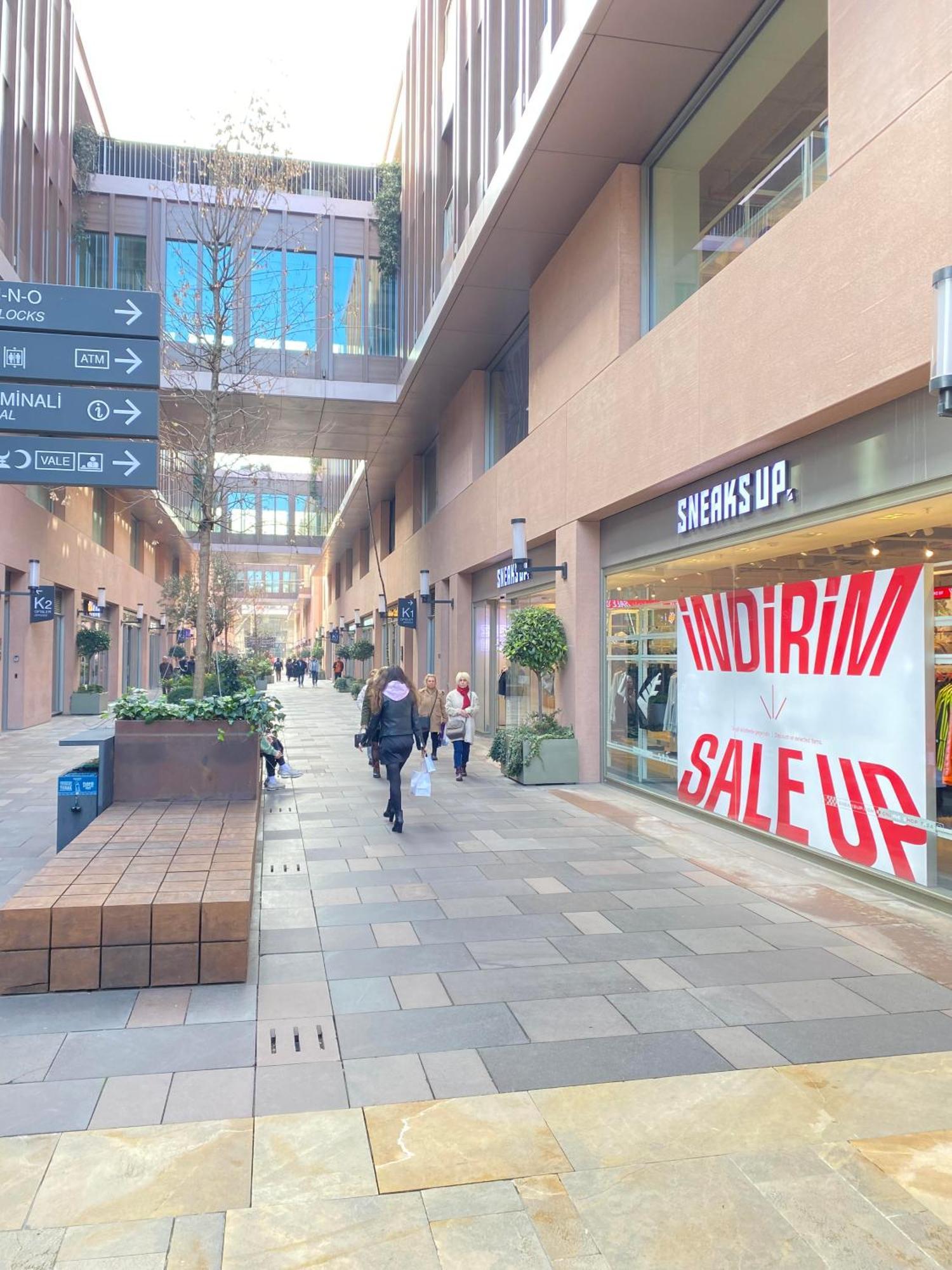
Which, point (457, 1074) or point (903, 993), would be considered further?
point (903, 993)

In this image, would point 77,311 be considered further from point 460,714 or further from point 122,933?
point 460,714

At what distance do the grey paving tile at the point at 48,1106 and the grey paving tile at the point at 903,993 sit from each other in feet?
11.9

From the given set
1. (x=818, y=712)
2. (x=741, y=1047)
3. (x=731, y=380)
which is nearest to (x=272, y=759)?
(x=818, y=712)

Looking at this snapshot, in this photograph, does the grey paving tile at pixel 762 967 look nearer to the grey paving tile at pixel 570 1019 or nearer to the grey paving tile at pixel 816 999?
the grey paving tile at pixel 816 999

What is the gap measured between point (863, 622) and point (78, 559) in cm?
2519

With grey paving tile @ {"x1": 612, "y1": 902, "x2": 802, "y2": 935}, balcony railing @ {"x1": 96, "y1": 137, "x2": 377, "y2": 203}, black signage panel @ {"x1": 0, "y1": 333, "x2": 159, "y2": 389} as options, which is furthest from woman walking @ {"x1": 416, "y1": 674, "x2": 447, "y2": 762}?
balcony railing @ {"x1": 96, "y1": 137, "x2": 377, "y2": 203}

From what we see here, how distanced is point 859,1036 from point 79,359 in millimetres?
6744

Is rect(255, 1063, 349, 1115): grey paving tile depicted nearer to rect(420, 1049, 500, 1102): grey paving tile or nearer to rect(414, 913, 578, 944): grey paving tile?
rect(420, 1049, 500, 1102): grey paving tile

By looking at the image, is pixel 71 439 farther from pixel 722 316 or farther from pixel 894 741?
pixel 894 741

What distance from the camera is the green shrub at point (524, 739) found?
12.6 meters

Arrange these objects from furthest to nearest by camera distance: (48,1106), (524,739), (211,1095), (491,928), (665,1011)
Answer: (524,739) → (491,928) → (665,1011) → (211,1095) → (48,1106)

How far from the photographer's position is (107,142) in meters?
23.0

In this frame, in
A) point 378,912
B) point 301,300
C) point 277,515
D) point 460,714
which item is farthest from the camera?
point 277,515

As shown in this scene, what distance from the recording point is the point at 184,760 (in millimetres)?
8328
